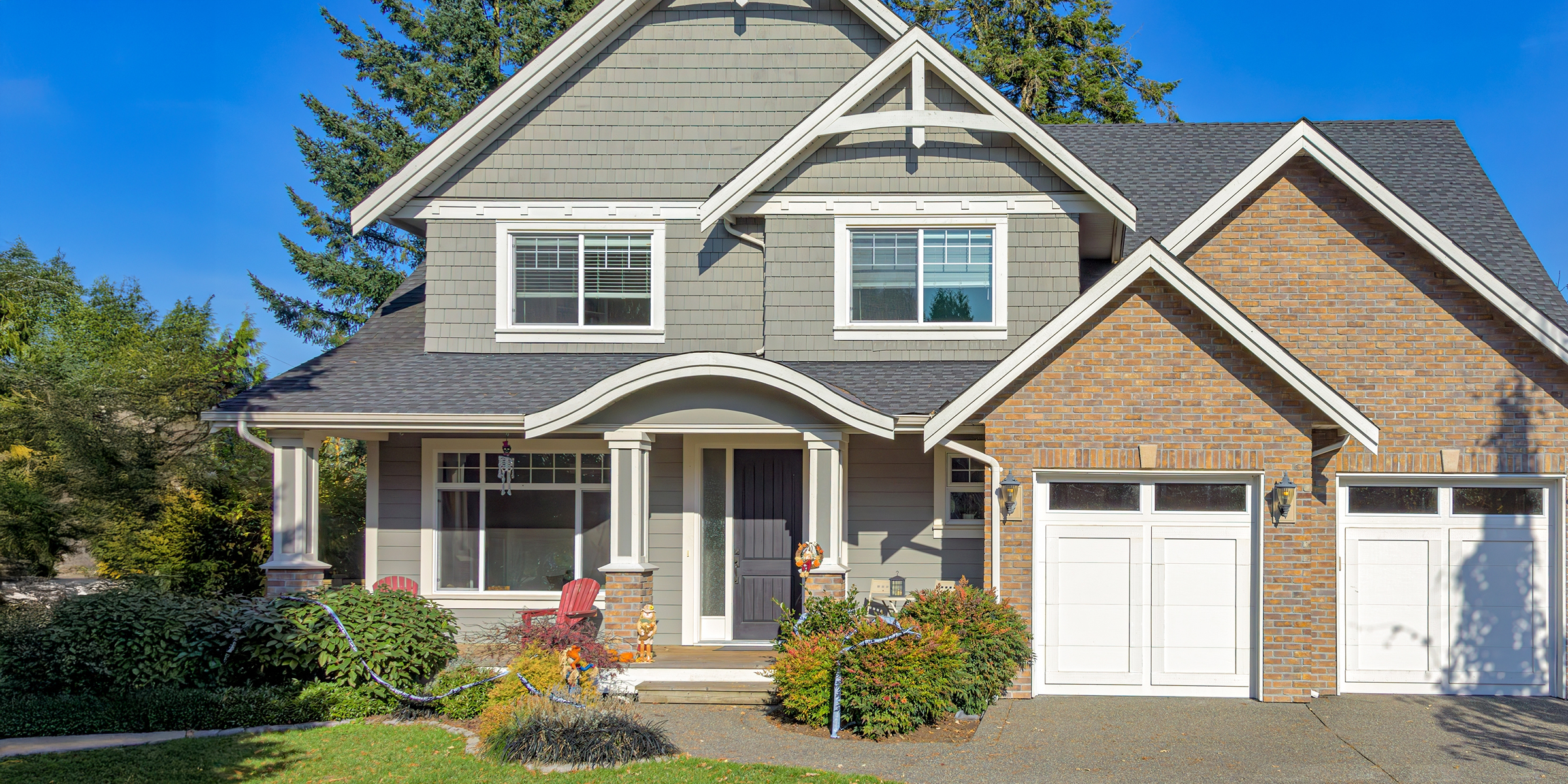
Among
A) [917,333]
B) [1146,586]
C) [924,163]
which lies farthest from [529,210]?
[1146,586]

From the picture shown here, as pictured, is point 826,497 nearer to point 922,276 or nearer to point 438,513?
point 922,276

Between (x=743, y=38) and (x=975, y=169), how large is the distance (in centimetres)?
330

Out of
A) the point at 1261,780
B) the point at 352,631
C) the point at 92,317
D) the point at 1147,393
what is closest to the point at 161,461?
the point at 352,631

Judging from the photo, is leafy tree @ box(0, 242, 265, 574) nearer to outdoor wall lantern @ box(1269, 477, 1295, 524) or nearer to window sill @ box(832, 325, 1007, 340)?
window sill @ box(832, 325, 1007, 340)

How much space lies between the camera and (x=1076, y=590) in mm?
10672

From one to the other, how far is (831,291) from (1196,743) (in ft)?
21.1

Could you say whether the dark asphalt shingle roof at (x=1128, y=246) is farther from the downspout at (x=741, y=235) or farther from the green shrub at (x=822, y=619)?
the green shrub at (x=822, y=619)

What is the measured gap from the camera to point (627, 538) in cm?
1141

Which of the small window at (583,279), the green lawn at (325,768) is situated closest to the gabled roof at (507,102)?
the small window at (583,279)

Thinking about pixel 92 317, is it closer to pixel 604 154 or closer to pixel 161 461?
pixel 161 461

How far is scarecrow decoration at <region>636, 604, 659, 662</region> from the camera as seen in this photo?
36.8 feet

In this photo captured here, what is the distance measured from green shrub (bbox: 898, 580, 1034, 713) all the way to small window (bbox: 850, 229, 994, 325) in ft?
12.5

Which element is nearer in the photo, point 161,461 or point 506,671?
point 506,671

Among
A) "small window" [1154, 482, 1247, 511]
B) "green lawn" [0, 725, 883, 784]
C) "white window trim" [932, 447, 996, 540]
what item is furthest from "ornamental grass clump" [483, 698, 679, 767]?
"small window" [1154, 482, 1247, 511]
